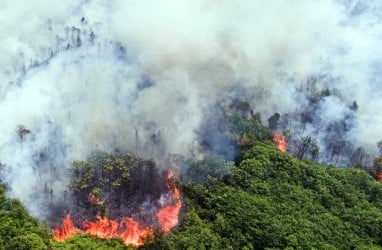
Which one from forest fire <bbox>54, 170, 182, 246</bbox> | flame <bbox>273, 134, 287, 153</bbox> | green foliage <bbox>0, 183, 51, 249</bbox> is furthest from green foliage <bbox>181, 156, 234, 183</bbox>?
green foliage <bbox>0, 183, 51, 249</bbox>

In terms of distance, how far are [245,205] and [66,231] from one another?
12.2m

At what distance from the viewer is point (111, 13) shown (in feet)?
204

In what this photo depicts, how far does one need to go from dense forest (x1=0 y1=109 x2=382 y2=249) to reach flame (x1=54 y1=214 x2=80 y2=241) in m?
1.06

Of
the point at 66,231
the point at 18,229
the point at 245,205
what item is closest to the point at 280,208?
the point at 245,205

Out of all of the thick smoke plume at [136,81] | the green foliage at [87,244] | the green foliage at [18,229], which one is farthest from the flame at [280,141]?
the green foliage at [18,229]

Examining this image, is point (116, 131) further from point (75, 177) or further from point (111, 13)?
point (111, 13)

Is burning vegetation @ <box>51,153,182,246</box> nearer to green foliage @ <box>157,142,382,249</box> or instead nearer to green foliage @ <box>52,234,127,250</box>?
→ green foliage @ <box>52,234,127,250</box>

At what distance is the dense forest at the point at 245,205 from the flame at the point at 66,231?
1.06 meters

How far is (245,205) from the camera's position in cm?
4031

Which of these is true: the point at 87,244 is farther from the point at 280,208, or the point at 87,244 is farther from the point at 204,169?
the point at 280,208

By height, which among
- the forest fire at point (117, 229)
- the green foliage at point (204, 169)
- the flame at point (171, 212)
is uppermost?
the green foliage at point (204, 169)

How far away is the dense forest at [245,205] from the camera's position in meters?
34.3

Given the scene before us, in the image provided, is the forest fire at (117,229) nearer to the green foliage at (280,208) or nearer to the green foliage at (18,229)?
the green foliage at (280,208)

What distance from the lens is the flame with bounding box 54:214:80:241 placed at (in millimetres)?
35647
